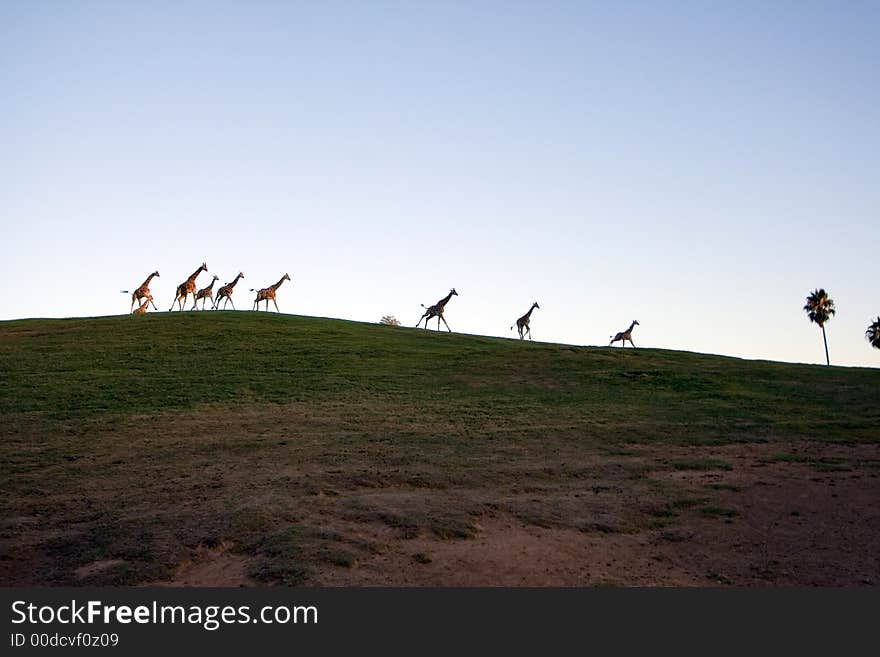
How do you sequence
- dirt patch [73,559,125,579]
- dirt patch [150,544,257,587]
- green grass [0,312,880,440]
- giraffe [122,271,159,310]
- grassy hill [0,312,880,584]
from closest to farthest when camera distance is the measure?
1. dirt patch [150,544,257,587]
2. dirt patch [73,559,125,579]
3. grassy hill [0,312,880,584]
4. green grass [0,312,880,440]
5. giraffe [122,271,159,310]

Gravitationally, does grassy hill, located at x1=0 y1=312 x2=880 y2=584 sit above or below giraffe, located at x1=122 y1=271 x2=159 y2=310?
below

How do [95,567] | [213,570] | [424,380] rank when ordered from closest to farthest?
[213,570]
[95,567]
[424,380]

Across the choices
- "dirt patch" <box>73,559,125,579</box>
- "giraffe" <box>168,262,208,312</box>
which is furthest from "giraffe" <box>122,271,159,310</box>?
"dirt patch" <box>73,559,125,579</box>

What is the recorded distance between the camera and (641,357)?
43.4m

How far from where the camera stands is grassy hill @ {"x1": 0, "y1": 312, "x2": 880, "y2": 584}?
62.9 feet

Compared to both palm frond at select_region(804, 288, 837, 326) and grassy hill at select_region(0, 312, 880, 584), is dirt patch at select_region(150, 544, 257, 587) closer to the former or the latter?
grassy hill at select_region(0, 312, 880, 584)

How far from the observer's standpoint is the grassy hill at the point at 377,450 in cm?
1917

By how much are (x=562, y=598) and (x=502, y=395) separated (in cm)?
1855

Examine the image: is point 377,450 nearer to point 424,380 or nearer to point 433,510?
point 433,510

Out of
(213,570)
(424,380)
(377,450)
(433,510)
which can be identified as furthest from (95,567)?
(424,380)

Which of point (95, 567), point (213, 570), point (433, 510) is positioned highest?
point (433, 510)

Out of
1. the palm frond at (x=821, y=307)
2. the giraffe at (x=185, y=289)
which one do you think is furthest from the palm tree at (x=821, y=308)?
the giraffe at (x=185, y=289)

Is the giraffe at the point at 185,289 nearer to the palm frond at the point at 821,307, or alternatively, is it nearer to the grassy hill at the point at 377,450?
the grassy hill at the point at 377,450

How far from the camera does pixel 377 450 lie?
2645cm
